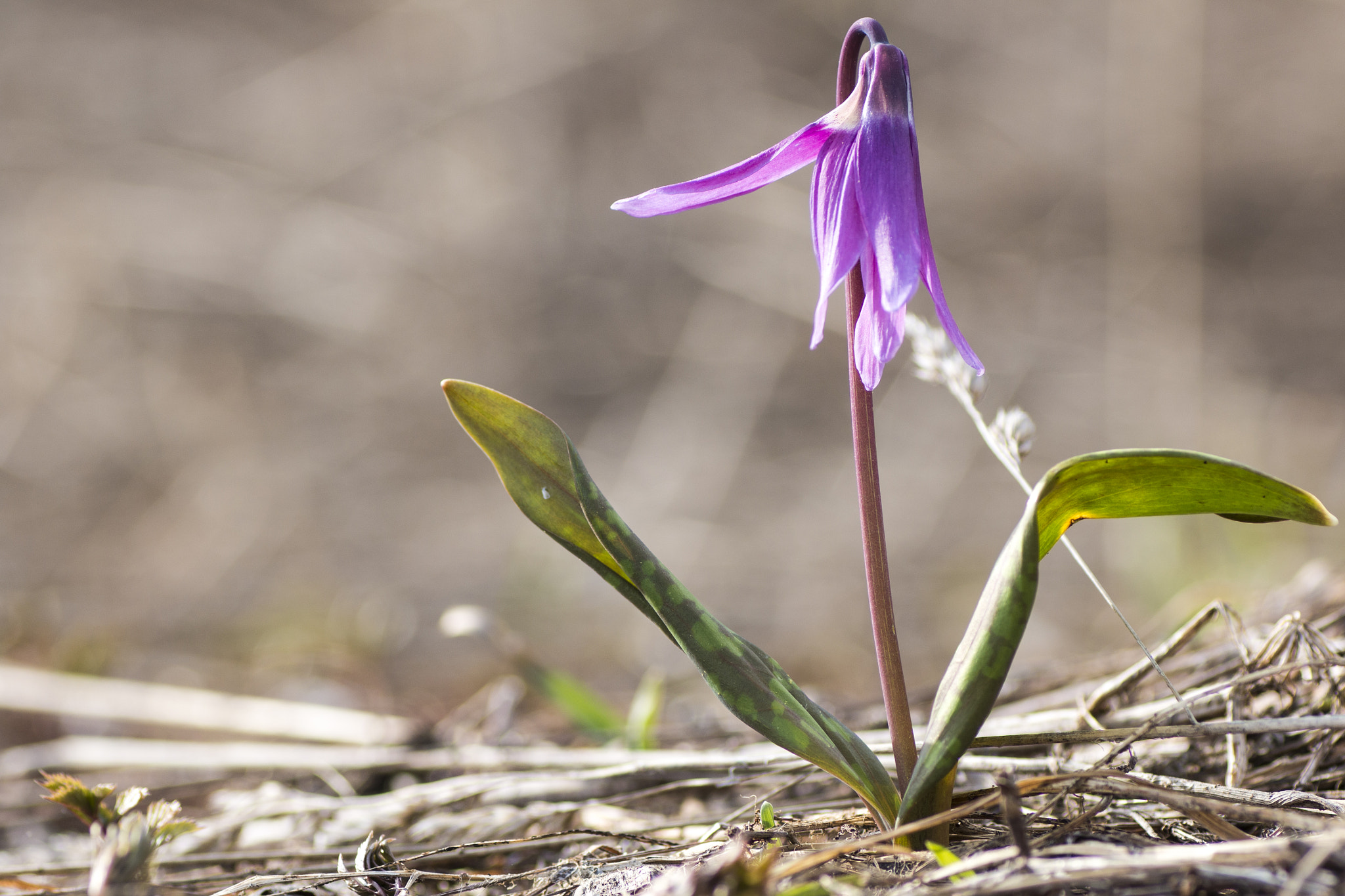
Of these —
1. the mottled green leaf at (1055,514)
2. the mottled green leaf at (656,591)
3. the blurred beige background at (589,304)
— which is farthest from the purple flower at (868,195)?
the blurred beige background at (589,304)

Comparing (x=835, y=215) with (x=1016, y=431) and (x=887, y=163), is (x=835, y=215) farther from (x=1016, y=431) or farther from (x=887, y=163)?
(x=1016, y=431)

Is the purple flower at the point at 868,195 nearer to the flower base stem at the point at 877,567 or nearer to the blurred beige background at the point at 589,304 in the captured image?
the flower base stem at the point at 877,567

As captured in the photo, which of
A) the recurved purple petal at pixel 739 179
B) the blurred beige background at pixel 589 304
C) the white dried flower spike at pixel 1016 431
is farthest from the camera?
the blurred beige background at pixel 589 304

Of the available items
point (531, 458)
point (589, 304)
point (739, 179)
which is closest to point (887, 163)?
point (739, 179)

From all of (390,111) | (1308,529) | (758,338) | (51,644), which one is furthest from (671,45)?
(51,644)

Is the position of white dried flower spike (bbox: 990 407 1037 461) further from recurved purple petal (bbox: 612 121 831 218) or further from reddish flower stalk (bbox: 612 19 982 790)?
recurved purple petal (bbox: 612 121 831 218)

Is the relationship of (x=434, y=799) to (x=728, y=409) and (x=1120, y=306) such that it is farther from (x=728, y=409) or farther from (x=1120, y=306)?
(x=1120, y=306)
